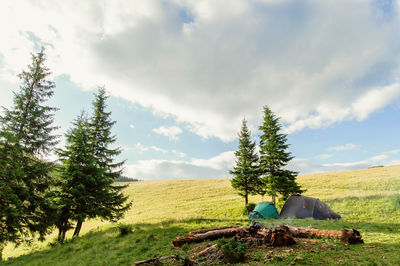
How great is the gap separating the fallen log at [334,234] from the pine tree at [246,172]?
14653mm

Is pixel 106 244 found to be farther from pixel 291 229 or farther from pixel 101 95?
pixel 101 95

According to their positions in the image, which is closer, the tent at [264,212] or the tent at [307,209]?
the tent at [307,209]

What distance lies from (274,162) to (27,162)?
2346cm

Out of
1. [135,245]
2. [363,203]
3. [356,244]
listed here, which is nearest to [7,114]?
[135,245]

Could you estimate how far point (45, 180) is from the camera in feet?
51.1

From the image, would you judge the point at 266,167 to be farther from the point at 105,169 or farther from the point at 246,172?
the point at 105,169

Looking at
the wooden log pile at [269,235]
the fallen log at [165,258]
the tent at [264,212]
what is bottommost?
the tent at [264,212]

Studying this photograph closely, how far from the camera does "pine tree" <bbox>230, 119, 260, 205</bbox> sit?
24.3 meters

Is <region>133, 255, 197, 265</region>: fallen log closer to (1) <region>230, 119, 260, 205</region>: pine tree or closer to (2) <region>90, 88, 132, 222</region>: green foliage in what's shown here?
(2) <region>90, 88, 132, 222</region>: green foliage

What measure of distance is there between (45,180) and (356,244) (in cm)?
2031

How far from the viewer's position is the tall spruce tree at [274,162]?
21969 mm

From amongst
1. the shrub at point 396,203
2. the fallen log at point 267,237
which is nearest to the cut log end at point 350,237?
the fallen log at point 267,237

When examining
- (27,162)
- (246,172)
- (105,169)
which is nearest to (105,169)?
(105,169)

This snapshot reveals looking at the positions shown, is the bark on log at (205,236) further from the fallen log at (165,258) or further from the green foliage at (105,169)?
the green foliage at (105,169)
